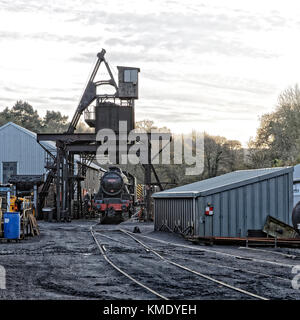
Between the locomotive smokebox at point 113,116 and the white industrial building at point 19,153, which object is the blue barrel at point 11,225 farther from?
the white industrial building at point 19,153

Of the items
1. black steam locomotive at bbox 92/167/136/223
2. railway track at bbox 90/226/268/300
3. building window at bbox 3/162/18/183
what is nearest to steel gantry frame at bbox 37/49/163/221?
black steam locomotive at bbox 92/167/136/223

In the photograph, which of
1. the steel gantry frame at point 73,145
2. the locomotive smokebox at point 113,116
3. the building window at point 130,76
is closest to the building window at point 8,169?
the steel gantry frame at point 73,145

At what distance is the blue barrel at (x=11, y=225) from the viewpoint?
23.8 meters

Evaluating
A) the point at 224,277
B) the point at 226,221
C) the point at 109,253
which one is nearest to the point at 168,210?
the point at 226,221

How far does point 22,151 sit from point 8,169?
88.0 inches

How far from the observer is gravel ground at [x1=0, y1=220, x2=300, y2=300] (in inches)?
423

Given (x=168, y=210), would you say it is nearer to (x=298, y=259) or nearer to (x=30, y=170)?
(x=298, y=259)

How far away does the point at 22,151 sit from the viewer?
52188 millimetres

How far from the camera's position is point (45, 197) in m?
47.3

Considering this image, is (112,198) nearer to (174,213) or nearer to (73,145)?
(73,145)

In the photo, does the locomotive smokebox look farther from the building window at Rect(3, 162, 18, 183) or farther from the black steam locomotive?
the building window at Rect(3, 162, 18, 183)

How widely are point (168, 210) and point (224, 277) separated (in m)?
14.6

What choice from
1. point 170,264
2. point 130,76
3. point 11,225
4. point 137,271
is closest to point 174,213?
point 11,225

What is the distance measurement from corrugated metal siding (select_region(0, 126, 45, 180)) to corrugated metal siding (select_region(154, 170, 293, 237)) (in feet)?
102
